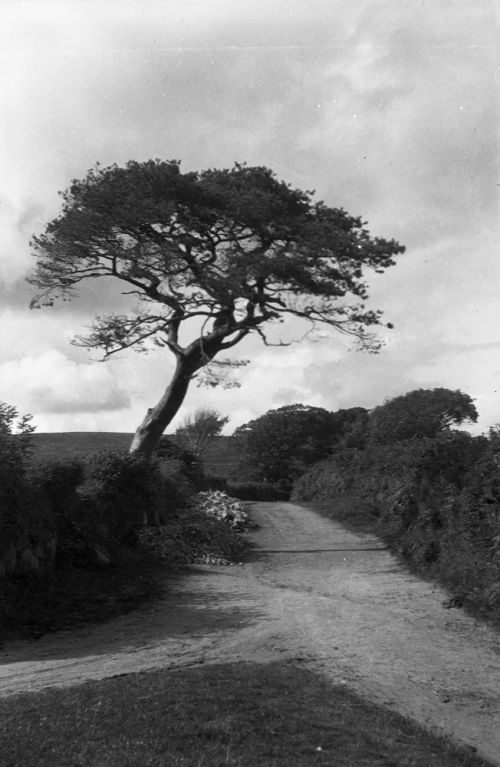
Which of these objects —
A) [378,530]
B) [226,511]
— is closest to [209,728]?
[378,530]

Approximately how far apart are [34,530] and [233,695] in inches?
249

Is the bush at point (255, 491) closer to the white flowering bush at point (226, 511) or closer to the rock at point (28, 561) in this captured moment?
the white flowering bush at point (226, 511)

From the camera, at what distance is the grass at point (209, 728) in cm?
467

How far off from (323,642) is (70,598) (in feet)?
15.0

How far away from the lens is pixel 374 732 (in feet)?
17.7

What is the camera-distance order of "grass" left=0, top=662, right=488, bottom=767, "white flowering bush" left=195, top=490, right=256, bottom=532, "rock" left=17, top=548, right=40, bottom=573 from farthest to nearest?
"white flowering bush" left=195, top=490, right=256, bottom=532
"rock" left=17, top=548, right=40, bottom=573
"grass" left=0, top=662, right=488, bottom=767

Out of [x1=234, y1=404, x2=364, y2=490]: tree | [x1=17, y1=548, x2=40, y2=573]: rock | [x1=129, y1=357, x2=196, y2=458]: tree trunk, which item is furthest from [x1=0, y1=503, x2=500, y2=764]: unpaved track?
[x1=234, y1=404, x2=364, y2=490]: tree

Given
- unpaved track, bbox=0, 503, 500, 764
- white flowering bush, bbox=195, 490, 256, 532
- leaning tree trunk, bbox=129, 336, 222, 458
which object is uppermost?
leaning tree trunk, bbox=129, 336, 222, 458

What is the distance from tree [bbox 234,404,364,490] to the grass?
42.0 metres

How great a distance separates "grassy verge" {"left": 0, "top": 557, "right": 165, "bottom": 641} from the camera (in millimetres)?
9680

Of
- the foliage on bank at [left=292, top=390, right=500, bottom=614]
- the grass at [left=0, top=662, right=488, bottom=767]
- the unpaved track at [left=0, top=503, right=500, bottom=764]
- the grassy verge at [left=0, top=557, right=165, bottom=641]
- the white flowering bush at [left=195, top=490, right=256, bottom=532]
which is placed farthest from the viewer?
the white flowering bush at [left=195, top=490, right=256, bottom=532]

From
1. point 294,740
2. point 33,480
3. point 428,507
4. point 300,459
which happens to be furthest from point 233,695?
point 300,459

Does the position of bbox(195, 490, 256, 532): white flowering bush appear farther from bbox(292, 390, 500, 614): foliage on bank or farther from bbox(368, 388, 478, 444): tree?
bbox(368, 388, 478, 444): tree

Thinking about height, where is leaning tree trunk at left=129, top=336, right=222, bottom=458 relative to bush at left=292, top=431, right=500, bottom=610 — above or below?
above
